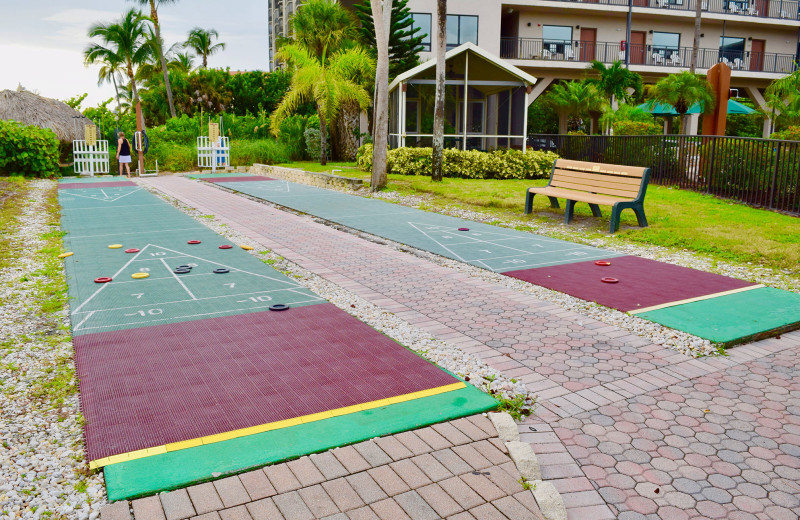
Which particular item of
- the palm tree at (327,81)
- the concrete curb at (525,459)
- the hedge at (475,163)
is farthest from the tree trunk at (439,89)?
the concrete curb at (525,459)

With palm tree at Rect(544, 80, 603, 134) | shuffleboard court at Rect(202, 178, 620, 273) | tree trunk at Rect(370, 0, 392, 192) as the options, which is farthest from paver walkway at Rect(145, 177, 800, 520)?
palm tree at Rect(544, 80, 603, 134)

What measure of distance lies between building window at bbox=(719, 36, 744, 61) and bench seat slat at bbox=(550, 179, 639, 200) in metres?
29.1

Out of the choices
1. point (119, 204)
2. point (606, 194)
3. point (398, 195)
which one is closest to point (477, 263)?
point (606, 194)

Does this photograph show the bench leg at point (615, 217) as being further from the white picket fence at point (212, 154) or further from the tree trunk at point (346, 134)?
the tree trunk at point (346, 134)

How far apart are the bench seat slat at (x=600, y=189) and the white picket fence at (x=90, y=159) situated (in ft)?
58.2

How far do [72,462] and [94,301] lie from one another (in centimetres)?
331

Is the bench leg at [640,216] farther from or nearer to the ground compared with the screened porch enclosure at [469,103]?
nearer to the ground

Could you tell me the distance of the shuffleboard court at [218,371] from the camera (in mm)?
3445

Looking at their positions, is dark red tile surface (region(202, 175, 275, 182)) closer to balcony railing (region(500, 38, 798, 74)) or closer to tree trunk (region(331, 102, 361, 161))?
tree trunk (region(331, 102, 361, 161))

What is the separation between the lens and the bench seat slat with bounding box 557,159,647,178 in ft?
33.2

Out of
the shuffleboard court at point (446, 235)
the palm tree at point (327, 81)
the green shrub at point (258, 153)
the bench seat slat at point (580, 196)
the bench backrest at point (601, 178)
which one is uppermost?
the palm tree at point (327, 81)

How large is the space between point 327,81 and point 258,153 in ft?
16.3

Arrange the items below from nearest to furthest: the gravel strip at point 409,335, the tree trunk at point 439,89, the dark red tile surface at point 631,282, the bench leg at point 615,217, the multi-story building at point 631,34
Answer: the gravel strip at point 409,335
the dark red tile surface at point 631,282
the bench leg at point 615,217
the tree trunk at point 439,89
the multi-story building at point 631,34

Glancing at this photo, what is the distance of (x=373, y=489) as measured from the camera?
120 inches
